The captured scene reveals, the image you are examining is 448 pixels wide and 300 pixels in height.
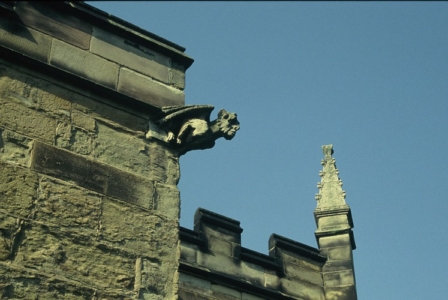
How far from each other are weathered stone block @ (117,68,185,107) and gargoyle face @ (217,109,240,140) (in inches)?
11.0

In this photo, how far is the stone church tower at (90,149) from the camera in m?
4.52

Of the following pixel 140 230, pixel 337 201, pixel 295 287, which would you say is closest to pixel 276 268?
pixel 295 287

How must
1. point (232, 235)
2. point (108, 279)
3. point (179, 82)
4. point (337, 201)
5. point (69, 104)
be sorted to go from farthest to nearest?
1. point (337, 201)
2. point (232, 235)
3. point (179, 82)
4. point (69, 104)
5. point (108, 279)

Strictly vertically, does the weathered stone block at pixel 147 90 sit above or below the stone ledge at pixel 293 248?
below

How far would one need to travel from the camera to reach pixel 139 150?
17.2ft

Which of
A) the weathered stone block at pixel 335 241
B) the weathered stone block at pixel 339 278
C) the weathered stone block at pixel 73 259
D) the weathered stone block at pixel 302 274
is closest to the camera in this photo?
the weathered stone block at pixel 73 259

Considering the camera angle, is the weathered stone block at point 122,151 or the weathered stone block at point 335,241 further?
the weathered stone block at point 335,241

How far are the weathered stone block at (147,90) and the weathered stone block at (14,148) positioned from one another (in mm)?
827

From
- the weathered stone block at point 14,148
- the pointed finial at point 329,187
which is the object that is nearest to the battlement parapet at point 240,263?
the pointed finial at point 329,187

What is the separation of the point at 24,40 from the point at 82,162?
841 millimetres

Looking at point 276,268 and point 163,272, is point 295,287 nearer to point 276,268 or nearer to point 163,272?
point 276,268

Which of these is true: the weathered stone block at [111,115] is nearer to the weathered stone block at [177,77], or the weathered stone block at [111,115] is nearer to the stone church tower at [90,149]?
the stone church tower at [90,149]

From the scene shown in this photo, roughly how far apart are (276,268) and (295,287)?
332mm

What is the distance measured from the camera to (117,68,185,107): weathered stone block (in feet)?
17.8
